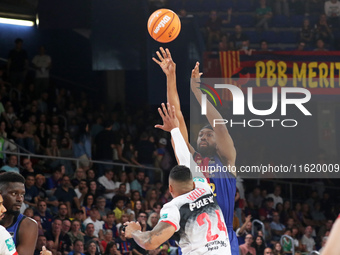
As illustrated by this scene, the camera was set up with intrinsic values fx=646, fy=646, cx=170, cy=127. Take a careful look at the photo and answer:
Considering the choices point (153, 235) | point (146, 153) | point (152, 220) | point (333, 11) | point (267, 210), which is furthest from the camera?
point (333, 11)

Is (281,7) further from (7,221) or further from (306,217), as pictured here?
(7,221)

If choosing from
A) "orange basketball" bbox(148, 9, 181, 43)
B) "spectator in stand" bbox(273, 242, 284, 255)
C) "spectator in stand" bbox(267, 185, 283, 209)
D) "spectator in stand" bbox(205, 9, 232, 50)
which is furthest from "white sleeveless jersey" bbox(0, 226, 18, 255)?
"spectator in stand" bbox(205, 9, 232, 50)

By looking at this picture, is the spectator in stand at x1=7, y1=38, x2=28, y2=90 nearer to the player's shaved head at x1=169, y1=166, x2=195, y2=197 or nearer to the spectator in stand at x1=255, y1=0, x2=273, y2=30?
the spectator in stand at x1=255, y1=0, x2=273, y2=30

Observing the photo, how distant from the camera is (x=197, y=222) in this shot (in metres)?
5.44

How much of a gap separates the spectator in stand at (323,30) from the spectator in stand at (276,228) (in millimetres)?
6030

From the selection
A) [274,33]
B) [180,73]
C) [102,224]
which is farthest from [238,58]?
[102,224]

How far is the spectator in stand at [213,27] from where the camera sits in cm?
1893

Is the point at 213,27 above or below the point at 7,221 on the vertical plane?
above

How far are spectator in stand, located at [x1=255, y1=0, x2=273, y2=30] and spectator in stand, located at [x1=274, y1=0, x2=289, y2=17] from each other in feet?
1.24

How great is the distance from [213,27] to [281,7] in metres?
2.99

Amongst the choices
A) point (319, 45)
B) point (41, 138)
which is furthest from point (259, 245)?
Answer: point (319, 45)

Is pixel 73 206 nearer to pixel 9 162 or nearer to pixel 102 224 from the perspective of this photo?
pixel 102 224

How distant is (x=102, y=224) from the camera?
1302cm

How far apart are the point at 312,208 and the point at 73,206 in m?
7.81
